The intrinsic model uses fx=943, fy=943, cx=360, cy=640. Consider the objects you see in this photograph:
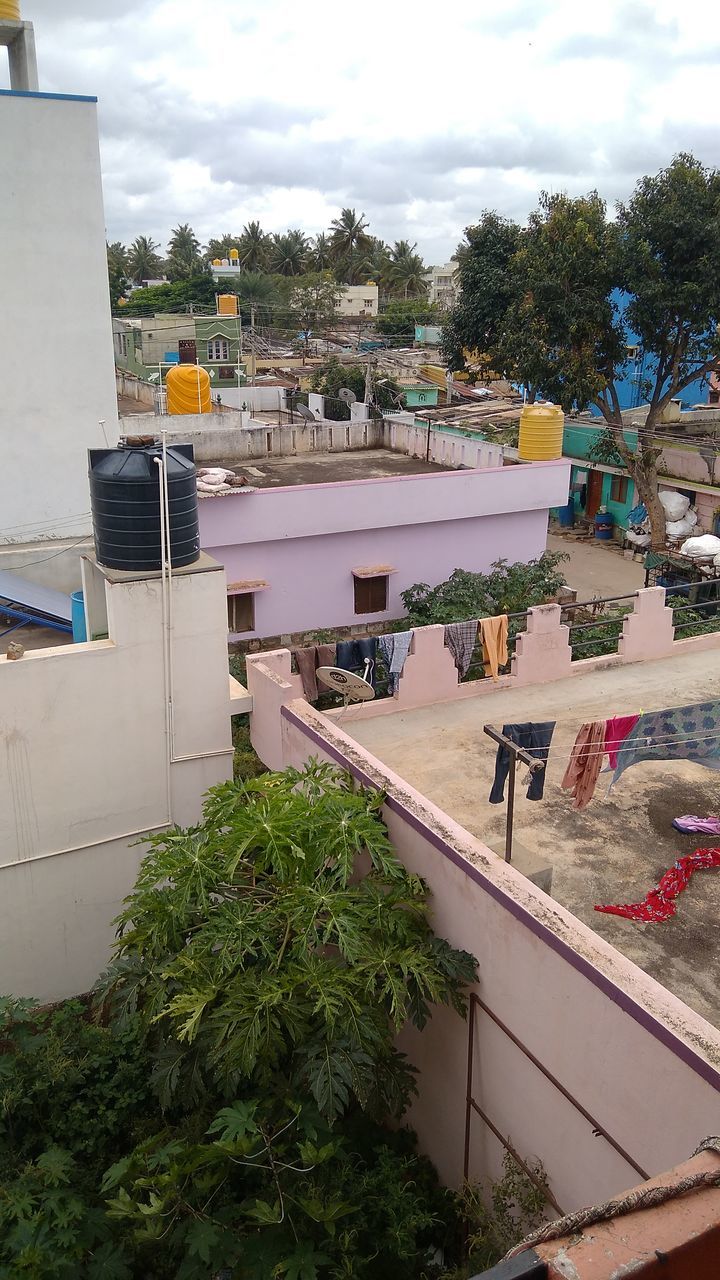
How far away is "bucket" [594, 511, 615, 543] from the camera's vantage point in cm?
3438

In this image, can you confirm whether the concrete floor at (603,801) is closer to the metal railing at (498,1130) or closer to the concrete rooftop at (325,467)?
the metal railing at (498,1130)

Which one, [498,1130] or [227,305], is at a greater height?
[227,305]

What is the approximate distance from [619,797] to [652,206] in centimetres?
2103

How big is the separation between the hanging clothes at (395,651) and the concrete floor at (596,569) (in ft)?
51.1

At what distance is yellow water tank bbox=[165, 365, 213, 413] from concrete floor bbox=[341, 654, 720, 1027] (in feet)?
56.9

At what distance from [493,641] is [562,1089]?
7086mm

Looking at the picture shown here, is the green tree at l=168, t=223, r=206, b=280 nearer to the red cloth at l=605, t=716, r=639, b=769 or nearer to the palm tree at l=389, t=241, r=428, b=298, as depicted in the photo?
the palm tree at l=389, t=241, r=428, b=298

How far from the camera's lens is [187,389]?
26.6 meters

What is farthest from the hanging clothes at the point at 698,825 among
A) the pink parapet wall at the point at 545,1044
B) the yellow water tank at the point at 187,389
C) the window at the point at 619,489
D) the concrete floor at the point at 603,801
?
the window at the point at 619,489

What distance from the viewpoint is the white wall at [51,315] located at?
16266mm

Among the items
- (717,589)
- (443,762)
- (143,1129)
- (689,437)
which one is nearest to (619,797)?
(443,762)

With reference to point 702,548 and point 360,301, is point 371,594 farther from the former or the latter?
point 360,301

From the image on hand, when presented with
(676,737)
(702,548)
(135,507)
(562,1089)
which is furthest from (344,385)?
(562,1089)

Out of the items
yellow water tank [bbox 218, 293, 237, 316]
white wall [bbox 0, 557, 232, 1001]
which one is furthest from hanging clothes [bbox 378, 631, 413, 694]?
yellow water tank [bbox 218, 293, 237, 316]
